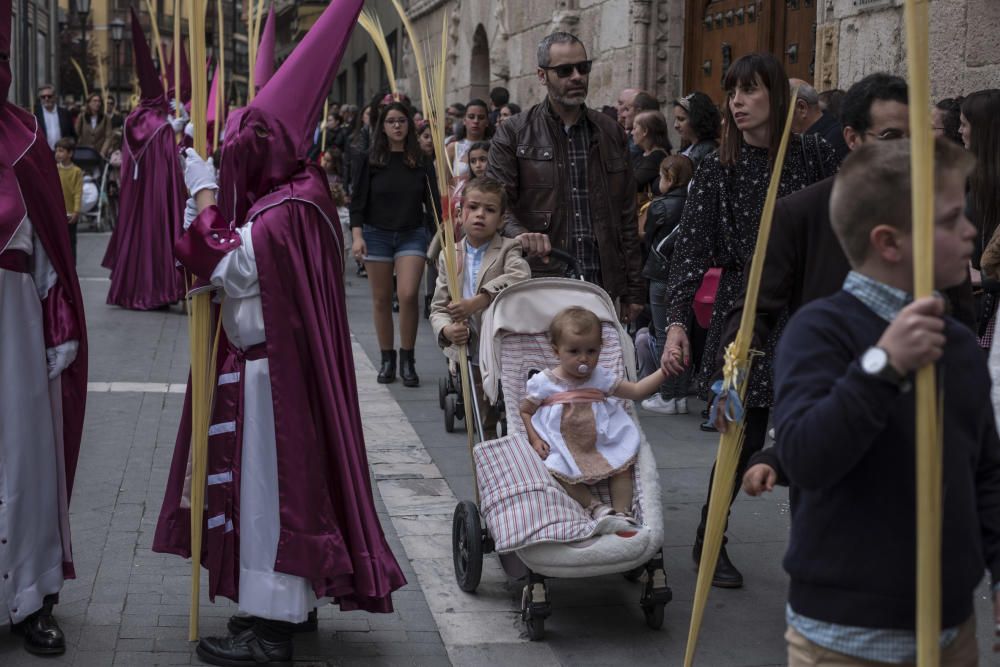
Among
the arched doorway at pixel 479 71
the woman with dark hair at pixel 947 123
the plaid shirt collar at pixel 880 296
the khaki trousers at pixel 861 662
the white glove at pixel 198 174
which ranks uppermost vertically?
the arched doorway at pixel 479 71

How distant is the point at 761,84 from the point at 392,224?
474cm

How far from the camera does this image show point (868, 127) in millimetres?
4203

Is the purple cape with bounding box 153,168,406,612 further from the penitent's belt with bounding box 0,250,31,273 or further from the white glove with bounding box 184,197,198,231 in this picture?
the penitent's belt with bounding box 0,250,31,273

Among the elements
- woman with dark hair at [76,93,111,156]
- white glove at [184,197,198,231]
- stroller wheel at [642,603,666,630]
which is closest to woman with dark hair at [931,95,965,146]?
stroller wheel at [642,603,666,630]

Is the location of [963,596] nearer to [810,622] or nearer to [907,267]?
[810,622]

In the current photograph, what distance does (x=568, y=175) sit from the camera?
630 centimetres

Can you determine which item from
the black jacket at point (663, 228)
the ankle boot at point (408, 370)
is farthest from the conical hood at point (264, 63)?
the ankle boot at point (408, 370)

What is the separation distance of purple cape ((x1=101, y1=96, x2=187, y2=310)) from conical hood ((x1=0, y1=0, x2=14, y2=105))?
825cm

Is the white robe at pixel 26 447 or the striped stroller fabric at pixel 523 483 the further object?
the striped stroller fabric at pixel 523 483

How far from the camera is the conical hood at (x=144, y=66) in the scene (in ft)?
38.5

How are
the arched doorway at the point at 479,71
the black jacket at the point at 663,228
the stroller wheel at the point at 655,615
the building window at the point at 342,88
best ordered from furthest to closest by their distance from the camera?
the building window at the point at 342,88 < the arched doorway at the point at 479,71 < the black jacket at the point at 663,228 < the stroller wheel at the point at 655,615

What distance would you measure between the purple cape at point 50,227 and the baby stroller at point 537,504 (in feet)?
4.60

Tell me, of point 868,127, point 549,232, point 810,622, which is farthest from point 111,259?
point 810,622

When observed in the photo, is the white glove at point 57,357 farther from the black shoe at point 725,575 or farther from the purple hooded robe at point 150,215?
the purple hooded robe at point 150,215
